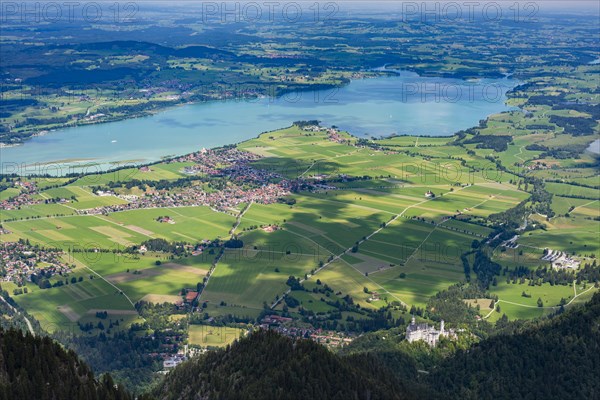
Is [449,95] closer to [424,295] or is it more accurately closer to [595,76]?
[595,76]

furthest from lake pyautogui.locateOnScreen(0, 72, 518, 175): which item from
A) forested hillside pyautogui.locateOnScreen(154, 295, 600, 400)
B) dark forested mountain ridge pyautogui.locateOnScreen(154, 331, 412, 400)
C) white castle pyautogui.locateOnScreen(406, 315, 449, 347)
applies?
forested hillside pyautogui.locateOnScreen(154, 295, 600, 400)

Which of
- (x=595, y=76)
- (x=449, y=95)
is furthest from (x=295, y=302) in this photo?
(x=595, y=76)

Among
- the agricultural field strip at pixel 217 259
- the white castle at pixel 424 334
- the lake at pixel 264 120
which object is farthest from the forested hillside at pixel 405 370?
the lake at pixel 264 120

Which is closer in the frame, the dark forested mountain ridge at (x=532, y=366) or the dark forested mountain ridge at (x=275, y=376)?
the dark forested mountain ridge at (x=275, y=376)

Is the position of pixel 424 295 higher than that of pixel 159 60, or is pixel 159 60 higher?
pixel 159 60

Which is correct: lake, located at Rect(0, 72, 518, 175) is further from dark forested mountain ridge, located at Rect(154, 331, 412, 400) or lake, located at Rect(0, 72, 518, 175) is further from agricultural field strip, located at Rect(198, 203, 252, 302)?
dark forested mountain ridge, located at Rect(154, 331, 412, 400)

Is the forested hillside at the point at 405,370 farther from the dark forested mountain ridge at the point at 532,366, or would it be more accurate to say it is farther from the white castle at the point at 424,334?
the white castle at the point at 424,334
